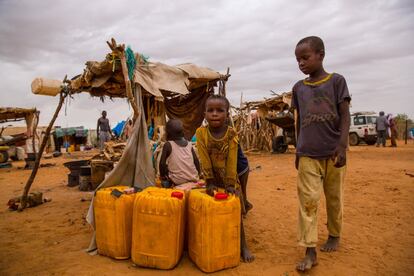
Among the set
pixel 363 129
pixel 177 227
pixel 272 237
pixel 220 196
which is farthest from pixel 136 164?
pixel 363 129

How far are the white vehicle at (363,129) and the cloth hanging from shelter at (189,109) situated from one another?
544 inches

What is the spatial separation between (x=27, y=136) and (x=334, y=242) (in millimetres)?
15215

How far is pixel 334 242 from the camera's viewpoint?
9.39 ft

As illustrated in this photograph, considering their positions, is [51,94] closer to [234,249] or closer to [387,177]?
[234,249]

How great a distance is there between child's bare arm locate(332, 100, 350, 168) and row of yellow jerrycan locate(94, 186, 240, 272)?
0.89m

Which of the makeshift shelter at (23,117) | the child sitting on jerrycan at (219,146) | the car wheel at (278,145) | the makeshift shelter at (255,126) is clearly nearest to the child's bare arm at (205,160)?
the child sitting on jerrycan at (219,146)

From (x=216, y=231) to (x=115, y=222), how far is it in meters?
0.98

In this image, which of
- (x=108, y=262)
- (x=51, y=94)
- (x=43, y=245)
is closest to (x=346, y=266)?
(x=108, y=262)

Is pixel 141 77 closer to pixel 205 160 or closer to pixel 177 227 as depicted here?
pixel 205 160

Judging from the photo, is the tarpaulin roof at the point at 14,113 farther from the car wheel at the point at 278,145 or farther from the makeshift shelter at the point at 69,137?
the car wheel at the point at 278,145

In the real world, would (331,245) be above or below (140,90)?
below

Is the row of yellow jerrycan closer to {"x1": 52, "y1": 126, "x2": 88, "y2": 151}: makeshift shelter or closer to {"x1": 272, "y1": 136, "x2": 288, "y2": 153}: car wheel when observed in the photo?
{"x1": 272, "y1": 136, "x2": 288, "y2": 153}: car wheel

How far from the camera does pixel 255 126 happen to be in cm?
1570

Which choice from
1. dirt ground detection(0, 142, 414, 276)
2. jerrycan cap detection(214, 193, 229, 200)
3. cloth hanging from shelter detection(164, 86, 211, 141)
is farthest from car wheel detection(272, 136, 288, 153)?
jerrycan cap detection(214, 193, 229, 200)
